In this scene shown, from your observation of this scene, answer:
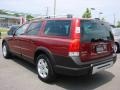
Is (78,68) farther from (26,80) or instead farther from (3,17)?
(3,17)

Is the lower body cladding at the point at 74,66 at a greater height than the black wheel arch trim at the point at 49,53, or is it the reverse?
the black wheel arch trim at the point at 49,53

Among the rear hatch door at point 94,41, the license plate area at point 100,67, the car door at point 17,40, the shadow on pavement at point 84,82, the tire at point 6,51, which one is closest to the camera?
the rear hatch door at point 94,41

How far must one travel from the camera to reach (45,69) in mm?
5441

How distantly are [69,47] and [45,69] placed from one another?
123cm

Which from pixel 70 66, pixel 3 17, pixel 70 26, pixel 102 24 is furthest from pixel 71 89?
pixel 3 17

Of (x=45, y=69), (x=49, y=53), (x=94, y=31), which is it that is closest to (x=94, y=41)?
(x=94, y=31)

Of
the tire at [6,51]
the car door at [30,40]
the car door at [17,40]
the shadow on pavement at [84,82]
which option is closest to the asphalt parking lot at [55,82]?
the shadow on pavement at [84,82]

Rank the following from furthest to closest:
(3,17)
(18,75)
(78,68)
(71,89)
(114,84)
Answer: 1. (3,17)
2. (18,75)
3. (114,84)
4. (71,89)
5. (78,68)

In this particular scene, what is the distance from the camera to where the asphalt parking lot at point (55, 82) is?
5.05m

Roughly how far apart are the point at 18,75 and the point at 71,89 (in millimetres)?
1853

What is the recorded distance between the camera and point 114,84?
536 cm

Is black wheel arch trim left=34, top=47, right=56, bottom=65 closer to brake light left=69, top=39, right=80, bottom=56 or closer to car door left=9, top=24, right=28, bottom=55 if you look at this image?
brake light left=69, top=39, right=80, bottom=56

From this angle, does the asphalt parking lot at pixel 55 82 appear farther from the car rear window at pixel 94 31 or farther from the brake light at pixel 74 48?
the car rear window at pixel 94 31

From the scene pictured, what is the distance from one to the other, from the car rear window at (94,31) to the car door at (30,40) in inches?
62.9
